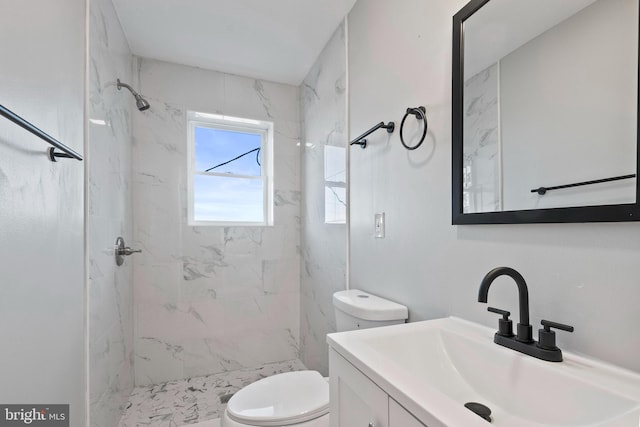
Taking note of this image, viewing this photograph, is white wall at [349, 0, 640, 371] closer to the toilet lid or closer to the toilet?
the toilet

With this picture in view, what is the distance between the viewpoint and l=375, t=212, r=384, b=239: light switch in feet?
4.81

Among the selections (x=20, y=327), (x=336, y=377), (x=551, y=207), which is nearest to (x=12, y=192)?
(x=20, y=327)

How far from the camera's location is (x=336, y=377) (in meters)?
0.86

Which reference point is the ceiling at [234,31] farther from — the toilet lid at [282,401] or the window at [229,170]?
the toilet lid at [282,401]

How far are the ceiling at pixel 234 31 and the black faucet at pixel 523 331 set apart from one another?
1723 mm

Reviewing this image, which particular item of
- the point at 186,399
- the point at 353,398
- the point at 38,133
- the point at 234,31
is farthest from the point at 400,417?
the point at 234,31

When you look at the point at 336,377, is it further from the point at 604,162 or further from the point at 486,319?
the point at 604,162

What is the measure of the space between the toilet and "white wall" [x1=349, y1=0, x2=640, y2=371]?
0.41ft

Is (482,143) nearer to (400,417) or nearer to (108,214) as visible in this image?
(400,417)

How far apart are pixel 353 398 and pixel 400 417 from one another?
205mm

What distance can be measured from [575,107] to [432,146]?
47 centimetres

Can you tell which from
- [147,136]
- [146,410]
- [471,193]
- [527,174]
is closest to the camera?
[527,174]

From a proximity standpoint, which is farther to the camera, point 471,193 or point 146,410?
point 146,410

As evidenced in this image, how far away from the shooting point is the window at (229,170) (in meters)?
2.51
